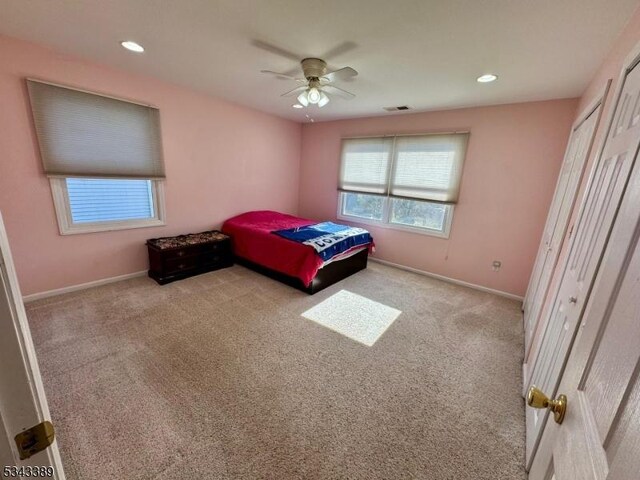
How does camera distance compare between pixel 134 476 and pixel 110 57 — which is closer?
pixel 134 476

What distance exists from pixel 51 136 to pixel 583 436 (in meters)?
3.92

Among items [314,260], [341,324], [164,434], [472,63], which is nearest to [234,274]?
[314,260]

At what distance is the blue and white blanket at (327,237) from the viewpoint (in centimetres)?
316

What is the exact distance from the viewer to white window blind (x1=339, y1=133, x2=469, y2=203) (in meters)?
3.53

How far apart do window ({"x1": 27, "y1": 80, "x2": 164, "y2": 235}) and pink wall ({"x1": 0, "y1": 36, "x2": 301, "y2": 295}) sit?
92 mm

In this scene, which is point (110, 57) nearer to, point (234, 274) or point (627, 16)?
point (234, 274)

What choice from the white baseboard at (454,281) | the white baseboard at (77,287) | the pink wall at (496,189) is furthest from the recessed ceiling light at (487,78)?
the white baseboard at (77,287)

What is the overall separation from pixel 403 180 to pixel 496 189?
4.01 ft

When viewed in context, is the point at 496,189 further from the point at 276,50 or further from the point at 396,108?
the point at 276,50

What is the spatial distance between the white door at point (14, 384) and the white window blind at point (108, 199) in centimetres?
298

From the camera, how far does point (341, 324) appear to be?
2545mm

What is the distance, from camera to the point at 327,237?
3387mm

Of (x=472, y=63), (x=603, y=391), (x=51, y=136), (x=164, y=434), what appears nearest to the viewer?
(x=603, y=391)

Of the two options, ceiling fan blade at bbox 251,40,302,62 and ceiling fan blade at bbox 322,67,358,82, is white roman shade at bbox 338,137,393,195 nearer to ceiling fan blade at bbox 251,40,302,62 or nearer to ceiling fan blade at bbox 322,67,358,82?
ceiling fan blade at bbox 322,67,358,82
